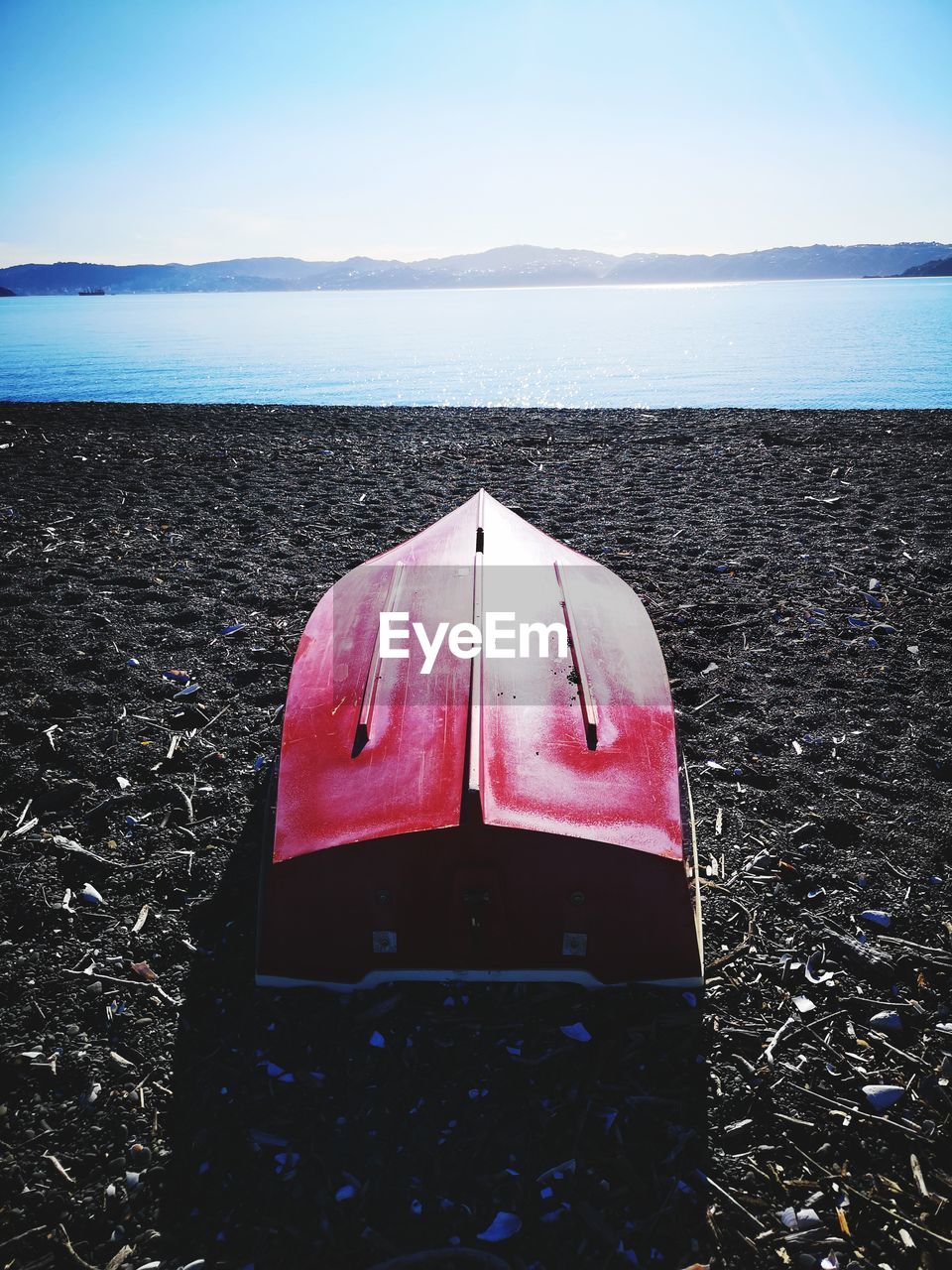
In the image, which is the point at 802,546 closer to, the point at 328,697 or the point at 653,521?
the point at 653,521

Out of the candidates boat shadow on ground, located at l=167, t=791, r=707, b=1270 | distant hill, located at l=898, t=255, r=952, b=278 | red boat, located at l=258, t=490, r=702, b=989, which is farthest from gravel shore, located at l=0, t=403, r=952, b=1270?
distant hill, located at l=898, t=255, r=952, b=278

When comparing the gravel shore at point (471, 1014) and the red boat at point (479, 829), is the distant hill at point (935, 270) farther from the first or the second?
the red boat at point (479, 829)

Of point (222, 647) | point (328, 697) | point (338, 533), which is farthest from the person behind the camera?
point (338, 533)

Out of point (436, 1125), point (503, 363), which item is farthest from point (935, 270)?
point (436, 1125)

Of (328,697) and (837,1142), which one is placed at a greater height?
(328,697)

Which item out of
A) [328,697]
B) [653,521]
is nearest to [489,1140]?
[328,697]

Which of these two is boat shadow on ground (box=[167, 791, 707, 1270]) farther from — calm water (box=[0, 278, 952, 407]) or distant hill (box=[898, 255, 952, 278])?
distant hill (box=[898, 255, 952, 278])

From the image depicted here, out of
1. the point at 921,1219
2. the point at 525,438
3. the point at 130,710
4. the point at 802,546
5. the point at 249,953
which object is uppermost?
the point at 525,438
